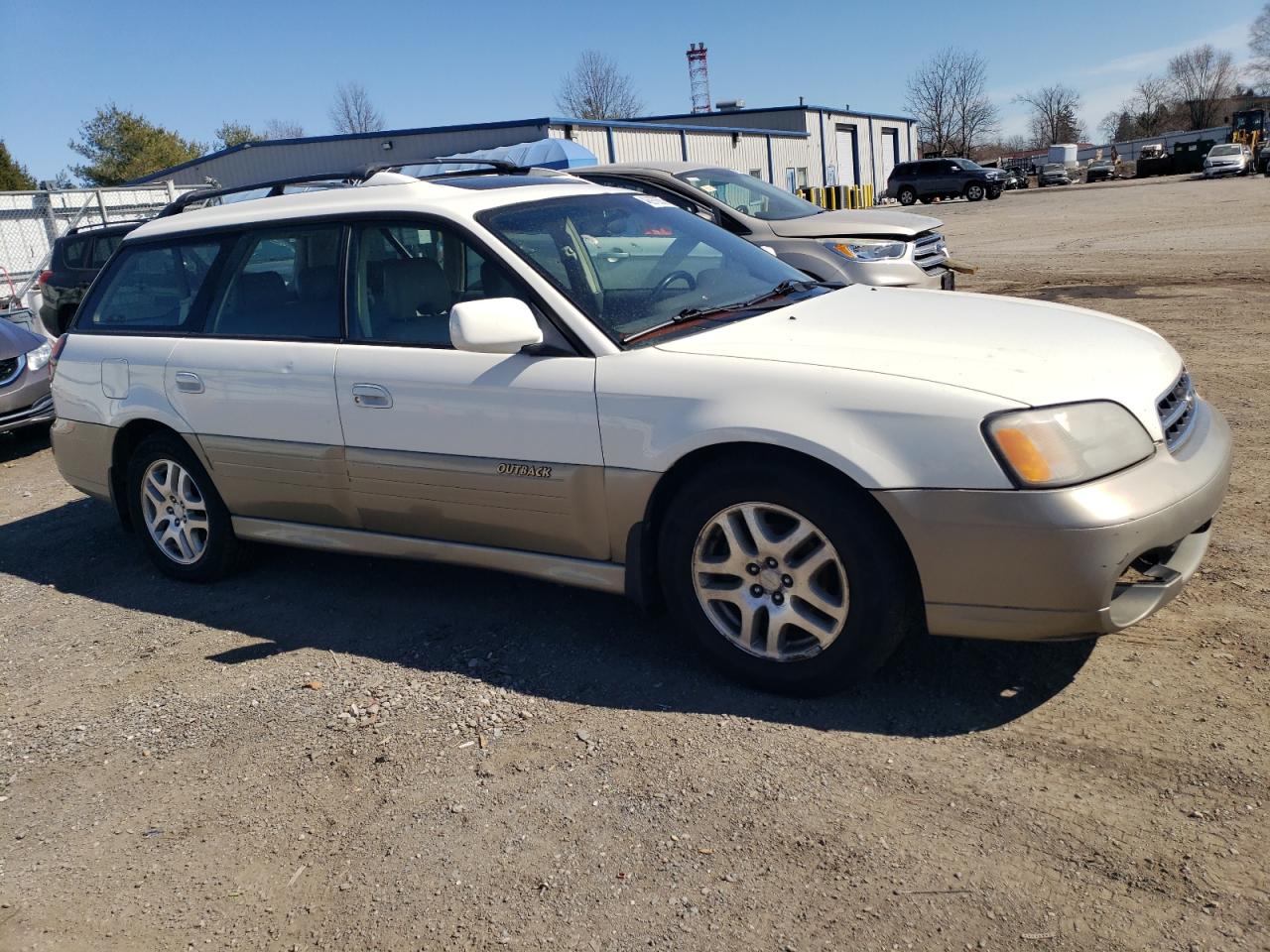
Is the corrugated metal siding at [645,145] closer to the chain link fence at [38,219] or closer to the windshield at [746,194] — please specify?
the chain link fence at [38,219]

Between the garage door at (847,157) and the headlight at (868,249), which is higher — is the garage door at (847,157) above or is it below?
above

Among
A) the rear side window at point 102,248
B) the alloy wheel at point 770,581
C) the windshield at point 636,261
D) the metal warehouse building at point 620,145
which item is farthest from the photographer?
the metal warehouse building at point 620,145

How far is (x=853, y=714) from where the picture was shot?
3.37 m

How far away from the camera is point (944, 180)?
46844 millimetres

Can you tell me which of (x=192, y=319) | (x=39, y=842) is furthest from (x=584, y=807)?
(x=192, y=319)

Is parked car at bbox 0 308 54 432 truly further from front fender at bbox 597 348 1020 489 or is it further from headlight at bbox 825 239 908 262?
front fender at bbox 597 348 1020 489

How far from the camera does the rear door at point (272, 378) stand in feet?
14.4

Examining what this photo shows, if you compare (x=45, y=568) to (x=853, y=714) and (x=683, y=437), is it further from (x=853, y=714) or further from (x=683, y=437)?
(x=853, y=714)

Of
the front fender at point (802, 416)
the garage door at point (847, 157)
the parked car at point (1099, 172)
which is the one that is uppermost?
the garage door at point (847, 157)

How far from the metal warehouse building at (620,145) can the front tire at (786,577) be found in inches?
904

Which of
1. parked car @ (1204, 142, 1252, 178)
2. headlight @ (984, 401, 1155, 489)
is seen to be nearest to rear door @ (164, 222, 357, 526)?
headlight @ (984, 401, 1155, 489)

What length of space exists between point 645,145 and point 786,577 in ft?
111

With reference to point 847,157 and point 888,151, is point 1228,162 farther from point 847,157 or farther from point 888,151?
point 888,151

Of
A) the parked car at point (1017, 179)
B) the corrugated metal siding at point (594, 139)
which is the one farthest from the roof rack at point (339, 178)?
the parked car at point (1017, 179)
